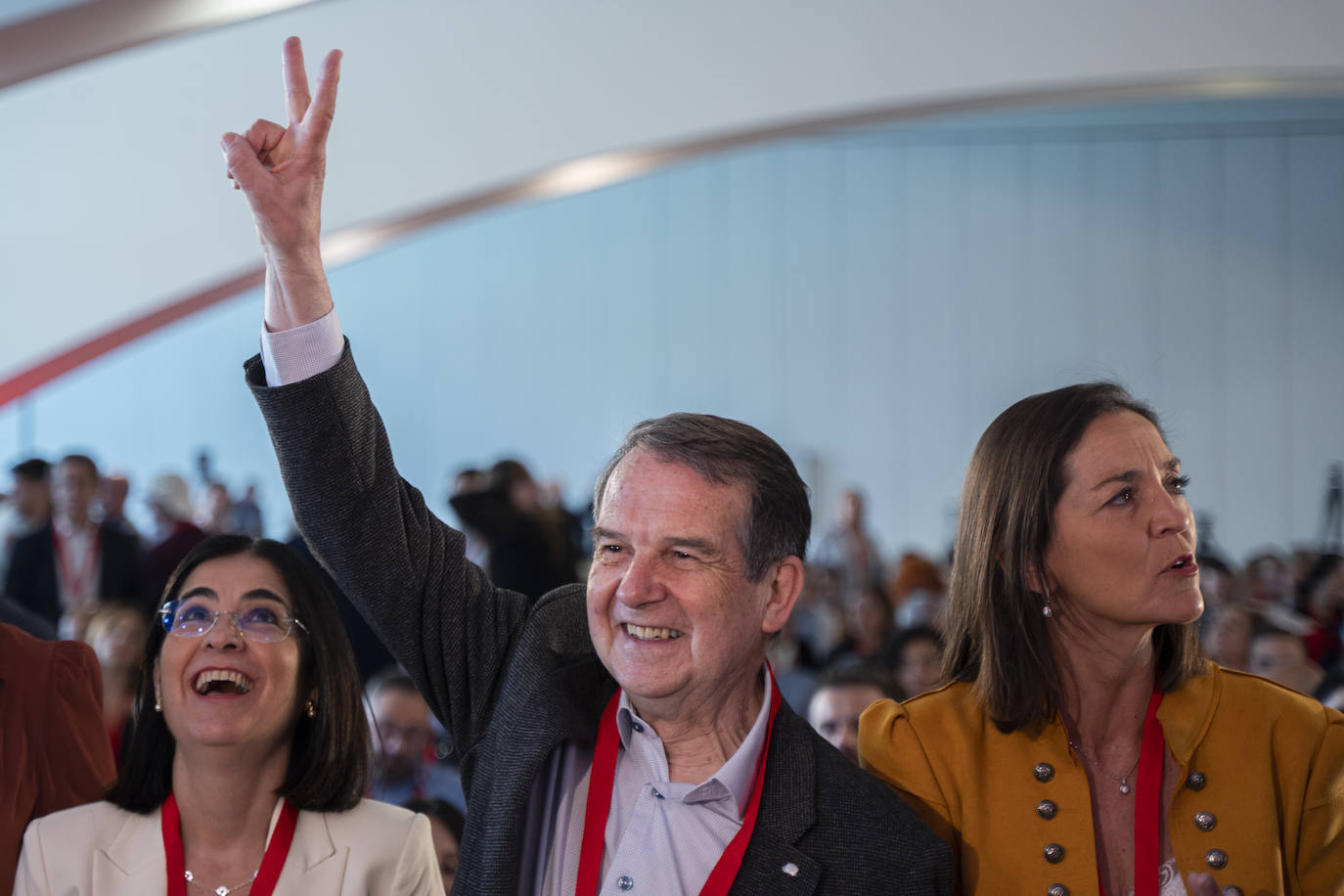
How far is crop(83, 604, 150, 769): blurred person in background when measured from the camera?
389cm

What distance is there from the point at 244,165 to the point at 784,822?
116 centimetres

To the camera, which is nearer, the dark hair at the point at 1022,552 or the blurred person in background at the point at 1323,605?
the dark hair at the point at 1022,552

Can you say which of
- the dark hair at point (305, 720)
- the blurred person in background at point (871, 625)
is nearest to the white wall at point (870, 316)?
the blurred person in background at point (871, 625)

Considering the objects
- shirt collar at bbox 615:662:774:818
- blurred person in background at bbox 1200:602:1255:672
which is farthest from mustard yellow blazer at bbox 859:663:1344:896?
blurred person in background at bbox 1200:602:1255:672

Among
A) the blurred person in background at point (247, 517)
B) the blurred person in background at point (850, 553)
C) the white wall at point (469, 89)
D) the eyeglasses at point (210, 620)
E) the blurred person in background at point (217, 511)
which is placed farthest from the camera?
the blurred person in background at point (247, 517)

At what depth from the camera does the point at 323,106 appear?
1916 mm

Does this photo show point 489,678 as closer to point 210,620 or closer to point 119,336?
point 210,620

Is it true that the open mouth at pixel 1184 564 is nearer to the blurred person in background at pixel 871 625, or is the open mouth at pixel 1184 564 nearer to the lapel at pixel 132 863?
the lapel at pixel 132 863

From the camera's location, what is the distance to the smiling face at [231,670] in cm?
207

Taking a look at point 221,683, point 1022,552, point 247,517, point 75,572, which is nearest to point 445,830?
point 221,683

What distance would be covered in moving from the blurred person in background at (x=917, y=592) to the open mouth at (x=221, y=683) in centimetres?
455

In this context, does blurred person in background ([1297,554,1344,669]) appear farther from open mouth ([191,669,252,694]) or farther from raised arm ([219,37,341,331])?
raised arm ([219,37,341,331])

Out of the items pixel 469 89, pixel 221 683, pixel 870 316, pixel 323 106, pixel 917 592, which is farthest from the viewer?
pixel 870 316

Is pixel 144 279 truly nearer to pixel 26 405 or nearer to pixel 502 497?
pixel 502 497
